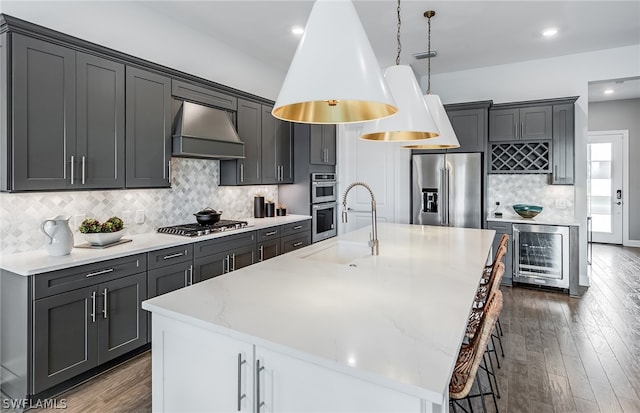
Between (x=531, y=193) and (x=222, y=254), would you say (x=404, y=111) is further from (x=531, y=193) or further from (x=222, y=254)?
(x=531, y=193)

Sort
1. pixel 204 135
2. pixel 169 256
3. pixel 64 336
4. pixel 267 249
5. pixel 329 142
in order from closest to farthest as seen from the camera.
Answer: pixel 64 336
pixel 169 256
pixel 204 135
pixel 267 249
pixel 329 142

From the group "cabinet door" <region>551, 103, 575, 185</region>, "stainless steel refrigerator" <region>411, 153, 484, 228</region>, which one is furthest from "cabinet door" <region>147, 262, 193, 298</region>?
"cabinet door" <region>551, 103, 575, 185</region>

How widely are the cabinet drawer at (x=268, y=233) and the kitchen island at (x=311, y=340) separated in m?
2.04

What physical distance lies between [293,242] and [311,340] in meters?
3.47

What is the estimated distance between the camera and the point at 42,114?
7.84 ft

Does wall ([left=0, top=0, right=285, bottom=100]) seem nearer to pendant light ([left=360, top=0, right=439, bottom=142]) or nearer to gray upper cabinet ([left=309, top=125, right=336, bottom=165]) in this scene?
gray upper cabinet ([left=309, top=125, right=336, bottom=165])

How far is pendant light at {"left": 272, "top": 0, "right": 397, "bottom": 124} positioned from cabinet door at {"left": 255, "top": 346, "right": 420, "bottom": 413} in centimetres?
88

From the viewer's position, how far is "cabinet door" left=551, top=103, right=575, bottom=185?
460 centimetres

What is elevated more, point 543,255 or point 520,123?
point 520,123

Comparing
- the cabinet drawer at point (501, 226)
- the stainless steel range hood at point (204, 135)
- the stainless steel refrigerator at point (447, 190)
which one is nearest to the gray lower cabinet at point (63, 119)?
the stainless steel range hood at point (204, 135)

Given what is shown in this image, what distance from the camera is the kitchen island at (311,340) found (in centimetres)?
103

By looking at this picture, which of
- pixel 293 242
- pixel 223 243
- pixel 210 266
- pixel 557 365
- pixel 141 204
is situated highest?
pixel 141 204

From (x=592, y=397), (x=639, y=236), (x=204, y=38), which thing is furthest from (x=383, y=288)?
(x=639, y=236)

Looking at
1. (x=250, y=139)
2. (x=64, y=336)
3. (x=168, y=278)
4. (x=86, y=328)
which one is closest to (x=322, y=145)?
(x=250, y=139)
